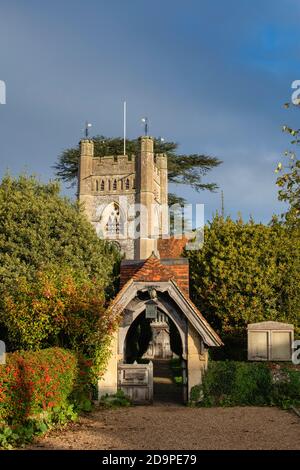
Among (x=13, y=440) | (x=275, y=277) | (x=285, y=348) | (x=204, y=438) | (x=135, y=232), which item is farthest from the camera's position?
(x=135, y=232)

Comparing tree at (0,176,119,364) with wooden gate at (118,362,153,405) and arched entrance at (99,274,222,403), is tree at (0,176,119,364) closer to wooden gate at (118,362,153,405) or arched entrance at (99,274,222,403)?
arched entrance at (99,274,222,403)

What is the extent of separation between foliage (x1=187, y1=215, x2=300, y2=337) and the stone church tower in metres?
32.6

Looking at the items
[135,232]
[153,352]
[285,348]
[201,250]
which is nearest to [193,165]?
[135,232]

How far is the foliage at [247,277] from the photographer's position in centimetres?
2088

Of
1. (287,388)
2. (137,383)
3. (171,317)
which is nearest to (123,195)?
(171,317)

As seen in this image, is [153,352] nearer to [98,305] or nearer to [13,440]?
[98,305]

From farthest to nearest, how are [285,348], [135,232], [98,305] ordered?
[135,232] < [285,348] < [98,305]

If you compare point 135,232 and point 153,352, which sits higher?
point 135,232

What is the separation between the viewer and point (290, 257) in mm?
21562

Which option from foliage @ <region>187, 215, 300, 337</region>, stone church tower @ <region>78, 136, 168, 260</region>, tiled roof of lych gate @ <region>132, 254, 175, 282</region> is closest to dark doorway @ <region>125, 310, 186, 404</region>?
tiled roof of lych gate @ <region>132, 254, 175, 282</region>

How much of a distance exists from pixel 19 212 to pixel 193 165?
119ft

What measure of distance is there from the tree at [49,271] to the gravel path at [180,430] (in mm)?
2615

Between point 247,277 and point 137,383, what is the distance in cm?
734

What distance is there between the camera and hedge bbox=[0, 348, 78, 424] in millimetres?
10086
